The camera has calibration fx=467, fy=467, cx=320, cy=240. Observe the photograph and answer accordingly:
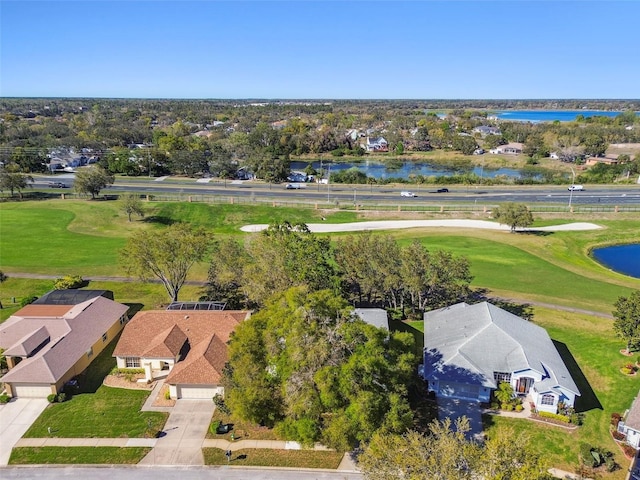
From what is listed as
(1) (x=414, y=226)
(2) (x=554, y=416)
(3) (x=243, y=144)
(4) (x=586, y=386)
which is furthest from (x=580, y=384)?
(3) (x=243, y=144)

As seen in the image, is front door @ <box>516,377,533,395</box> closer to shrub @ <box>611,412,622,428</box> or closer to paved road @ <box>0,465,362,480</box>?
shrub @ <box>611,412,622,428</box>

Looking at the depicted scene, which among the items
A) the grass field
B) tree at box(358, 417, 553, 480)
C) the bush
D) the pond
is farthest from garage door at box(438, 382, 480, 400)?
the bush

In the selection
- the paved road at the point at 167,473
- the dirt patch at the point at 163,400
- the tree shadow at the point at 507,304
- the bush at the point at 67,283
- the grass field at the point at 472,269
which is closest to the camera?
the paved road at the point at 167,473

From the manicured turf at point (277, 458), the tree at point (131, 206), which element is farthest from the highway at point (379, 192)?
the manicured turf at point (277, 458)

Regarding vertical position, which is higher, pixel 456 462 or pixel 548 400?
pixel 456 462

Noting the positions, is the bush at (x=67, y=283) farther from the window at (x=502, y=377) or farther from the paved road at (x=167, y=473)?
the window at (x=502, y=377)

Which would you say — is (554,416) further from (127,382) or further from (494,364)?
(127,382)
